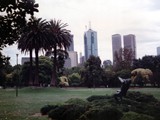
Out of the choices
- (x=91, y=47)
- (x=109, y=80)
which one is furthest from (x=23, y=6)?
(x=91, y=47)

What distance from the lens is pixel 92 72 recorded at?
279 ft

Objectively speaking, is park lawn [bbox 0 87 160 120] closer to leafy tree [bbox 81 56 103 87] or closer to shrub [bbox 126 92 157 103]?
shrub [bbox 126 92 157 103]

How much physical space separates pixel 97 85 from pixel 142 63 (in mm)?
11837

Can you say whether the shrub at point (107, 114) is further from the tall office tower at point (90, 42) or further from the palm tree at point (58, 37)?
the tall office tower at point (90, 42)

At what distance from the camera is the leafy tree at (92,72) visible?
82938 millimetres

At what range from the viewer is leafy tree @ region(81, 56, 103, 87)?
82.9 meters

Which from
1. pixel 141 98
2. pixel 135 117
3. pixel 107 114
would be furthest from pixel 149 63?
pixel 135 117

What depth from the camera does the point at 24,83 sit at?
92.1 meters

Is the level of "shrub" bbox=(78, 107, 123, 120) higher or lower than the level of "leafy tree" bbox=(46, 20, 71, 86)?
lower

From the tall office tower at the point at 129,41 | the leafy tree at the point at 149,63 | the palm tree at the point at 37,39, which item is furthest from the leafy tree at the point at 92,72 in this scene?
the tall office tower at the point at 129,41

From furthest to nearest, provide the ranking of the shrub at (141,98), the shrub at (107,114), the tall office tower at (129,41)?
the tall office tower at (129,41)
the shrub at (141,98)
the shrub at (107,114)

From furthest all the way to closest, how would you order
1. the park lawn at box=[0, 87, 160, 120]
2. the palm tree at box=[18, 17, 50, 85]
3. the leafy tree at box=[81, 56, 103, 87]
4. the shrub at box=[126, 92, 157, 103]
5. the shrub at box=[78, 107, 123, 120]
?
the leafy tree at box=[81, 56, 103, 87] < the palm tree at box=[18, 17, 50, 85] < the shrub at box=[126, 92, 157, 103] < the park lawn at box=[0, 87, 160, 120] < the shrub at box=[78, 107, 123, 120]

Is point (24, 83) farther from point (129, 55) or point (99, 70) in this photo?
point (129, 55)

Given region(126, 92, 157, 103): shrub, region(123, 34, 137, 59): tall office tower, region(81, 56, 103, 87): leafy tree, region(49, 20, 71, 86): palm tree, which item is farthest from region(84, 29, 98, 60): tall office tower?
region(126, 92, 157, 103): shrub
